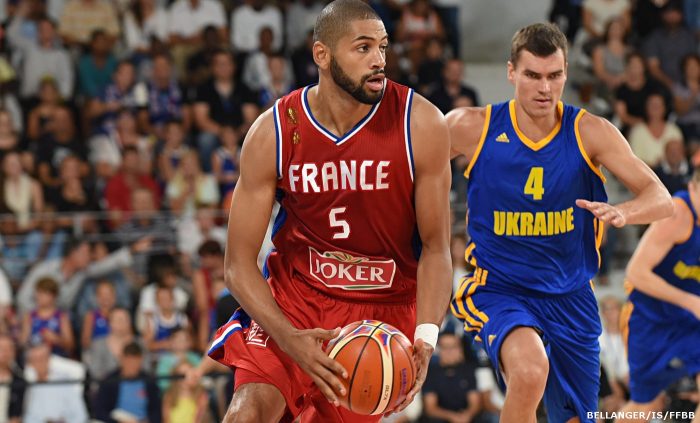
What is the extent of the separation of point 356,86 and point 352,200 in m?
0.48

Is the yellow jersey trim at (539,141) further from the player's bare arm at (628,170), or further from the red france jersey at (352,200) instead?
the red france jersey at (352,200)

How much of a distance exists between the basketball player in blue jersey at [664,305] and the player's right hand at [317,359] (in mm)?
2921

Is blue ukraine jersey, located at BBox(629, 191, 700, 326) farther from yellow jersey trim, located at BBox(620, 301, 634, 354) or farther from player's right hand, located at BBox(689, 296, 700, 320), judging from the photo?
player's right hand, located at BBox(689, 296, 700, 320)

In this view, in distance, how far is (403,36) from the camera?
42.4 feet

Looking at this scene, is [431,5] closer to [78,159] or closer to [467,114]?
[78,159]

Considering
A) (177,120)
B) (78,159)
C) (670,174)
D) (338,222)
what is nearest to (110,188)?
(78,159)

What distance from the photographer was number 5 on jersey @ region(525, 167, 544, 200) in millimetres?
5406

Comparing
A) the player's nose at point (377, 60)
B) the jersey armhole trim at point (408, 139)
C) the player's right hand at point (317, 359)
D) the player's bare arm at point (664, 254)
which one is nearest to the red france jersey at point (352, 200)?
the jersey armhole trim at point (408, 139)

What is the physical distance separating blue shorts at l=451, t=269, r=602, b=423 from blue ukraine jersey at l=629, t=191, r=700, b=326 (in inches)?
53.4

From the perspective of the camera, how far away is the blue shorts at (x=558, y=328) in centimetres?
536

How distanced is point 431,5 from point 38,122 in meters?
4.95

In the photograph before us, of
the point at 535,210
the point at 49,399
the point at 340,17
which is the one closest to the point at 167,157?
the point at 49,399

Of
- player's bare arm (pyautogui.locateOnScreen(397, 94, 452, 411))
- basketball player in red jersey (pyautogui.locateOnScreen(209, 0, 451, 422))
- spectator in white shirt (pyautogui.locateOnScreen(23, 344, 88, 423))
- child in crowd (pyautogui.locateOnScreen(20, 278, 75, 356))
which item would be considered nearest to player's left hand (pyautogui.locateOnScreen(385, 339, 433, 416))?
basketball player in red jersey (pyautogui.locateOnScreen(209, 0, 451, 422))

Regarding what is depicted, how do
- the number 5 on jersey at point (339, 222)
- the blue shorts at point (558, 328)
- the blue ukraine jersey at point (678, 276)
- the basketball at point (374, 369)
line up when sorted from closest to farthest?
the basketball at point (374, 369) → the number 5 on jersey at point (339, 222) → the blue shorts at point (558, 328) → the blue ukraine jersey at point (678, 276)
